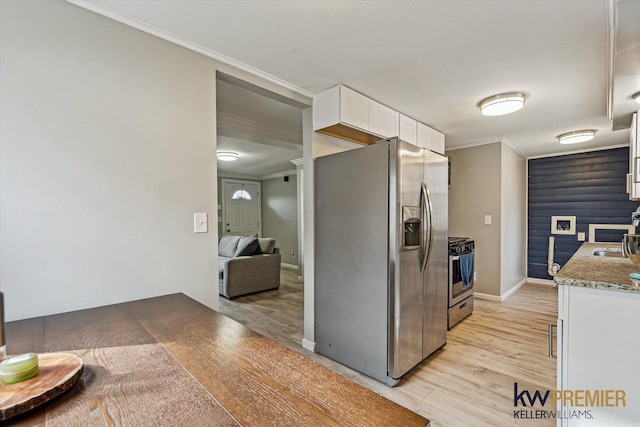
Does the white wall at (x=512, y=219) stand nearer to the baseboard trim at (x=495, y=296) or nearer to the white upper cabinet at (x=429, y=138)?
the baseboard trim at (x=495, y=296)

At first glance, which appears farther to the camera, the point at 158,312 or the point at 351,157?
the point at 351,157

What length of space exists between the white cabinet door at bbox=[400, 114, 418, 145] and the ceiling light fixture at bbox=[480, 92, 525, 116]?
738mm

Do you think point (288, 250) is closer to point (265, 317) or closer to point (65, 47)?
point (265, 317)

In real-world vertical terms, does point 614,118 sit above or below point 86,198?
above

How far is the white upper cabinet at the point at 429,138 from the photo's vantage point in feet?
11.3

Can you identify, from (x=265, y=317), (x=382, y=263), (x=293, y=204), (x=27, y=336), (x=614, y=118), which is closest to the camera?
(x=27, y=336)

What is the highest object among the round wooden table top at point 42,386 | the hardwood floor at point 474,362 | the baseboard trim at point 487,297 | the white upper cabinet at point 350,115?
the white upper cabinet at point 350,115

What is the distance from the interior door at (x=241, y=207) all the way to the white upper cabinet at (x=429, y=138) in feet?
17.0

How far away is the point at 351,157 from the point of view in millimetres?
2379

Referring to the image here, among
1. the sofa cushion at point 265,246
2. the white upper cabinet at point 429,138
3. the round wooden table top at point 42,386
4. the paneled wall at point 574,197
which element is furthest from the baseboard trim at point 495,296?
the round wooden table top at point 42,386

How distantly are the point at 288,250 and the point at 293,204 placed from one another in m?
1.15

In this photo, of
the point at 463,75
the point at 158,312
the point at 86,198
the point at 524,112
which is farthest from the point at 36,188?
the point at 524,112

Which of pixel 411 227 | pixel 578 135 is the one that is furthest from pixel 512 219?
pixel 411 227

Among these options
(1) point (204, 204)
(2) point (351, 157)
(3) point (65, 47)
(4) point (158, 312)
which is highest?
(3) point (65, 47)
